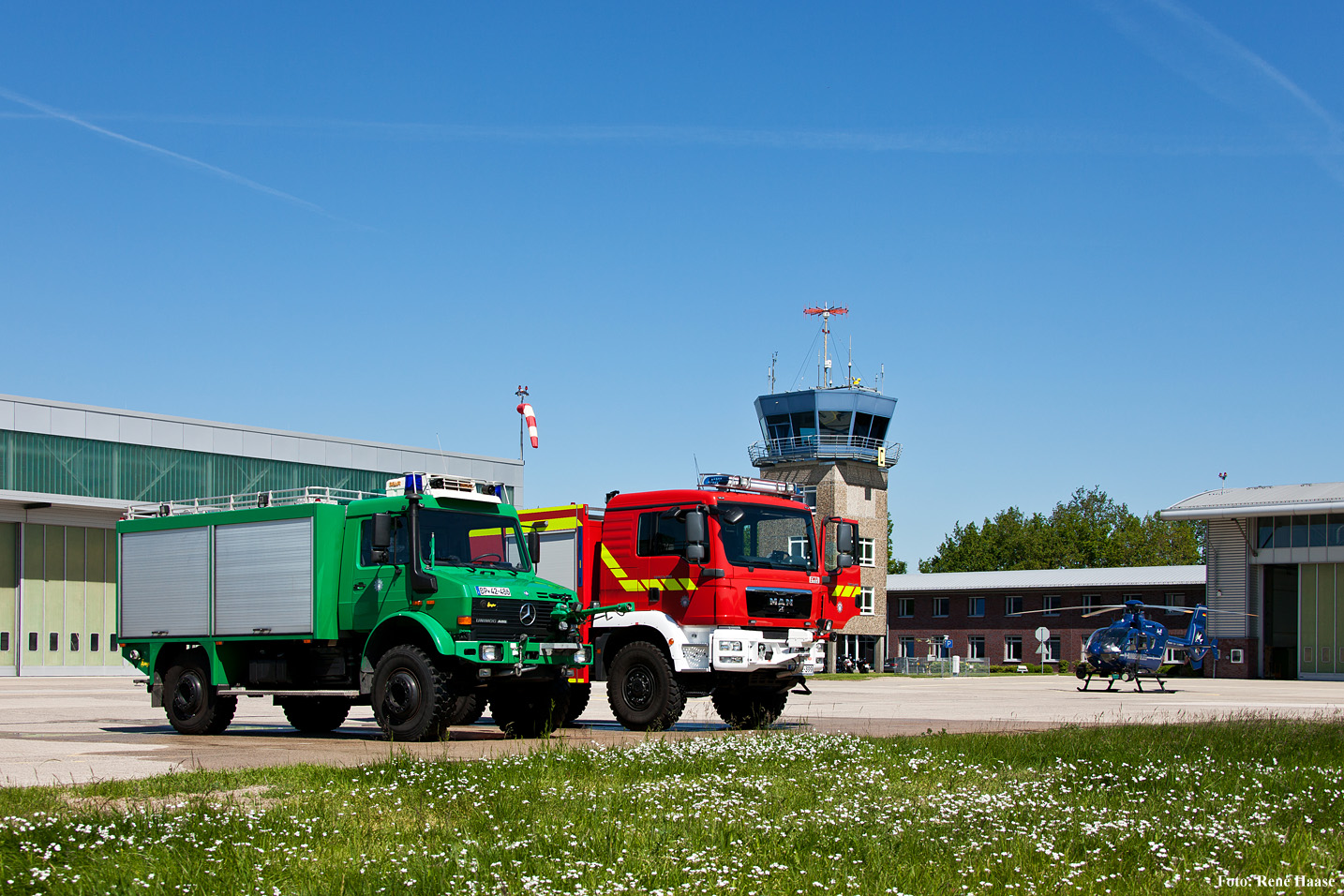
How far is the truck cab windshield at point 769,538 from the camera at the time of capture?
18.7 m

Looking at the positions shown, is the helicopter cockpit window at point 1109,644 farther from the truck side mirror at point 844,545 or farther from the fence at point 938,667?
the fence at point 938,667

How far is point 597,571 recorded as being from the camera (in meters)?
19.7

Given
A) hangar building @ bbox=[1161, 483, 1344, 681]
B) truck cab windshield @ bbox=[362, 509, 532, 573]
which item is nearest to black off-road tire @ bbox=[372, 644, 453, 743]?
truck cab windshield @ bbox=[362, 509, 532, 573]

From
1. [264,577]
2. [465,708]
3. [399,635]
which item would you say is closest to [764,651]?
[465,708]

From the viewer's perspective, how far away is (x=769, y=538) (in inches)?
753

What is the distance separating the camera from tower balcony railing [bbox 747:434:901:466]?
267 feet

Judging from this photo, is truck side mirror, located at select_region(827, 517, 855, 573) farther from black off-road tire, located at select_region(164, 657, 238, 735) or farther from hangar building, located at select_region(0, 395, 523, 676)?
hangar building, located at select_region(0, 395, 523, 676)

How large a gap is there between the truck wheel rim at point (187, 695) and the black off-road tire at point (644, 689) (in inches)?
208

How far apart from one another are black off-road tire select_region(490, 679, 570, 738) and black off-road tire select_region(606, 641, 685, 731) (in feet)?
2.58

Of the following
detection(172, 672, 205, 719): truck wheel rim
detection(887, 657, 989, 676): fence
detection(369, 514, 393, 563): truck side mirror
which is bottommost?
detection(887, 657, 989, 676): fence

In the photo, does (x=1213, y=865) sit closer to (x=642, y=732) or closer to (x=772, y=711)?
(x=642, y=732)

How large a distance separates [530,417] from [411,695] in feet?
173

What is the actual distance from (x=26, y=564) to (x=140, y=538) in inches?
1502

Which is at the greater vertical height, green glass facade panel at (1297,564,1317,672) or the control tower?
the control tower
